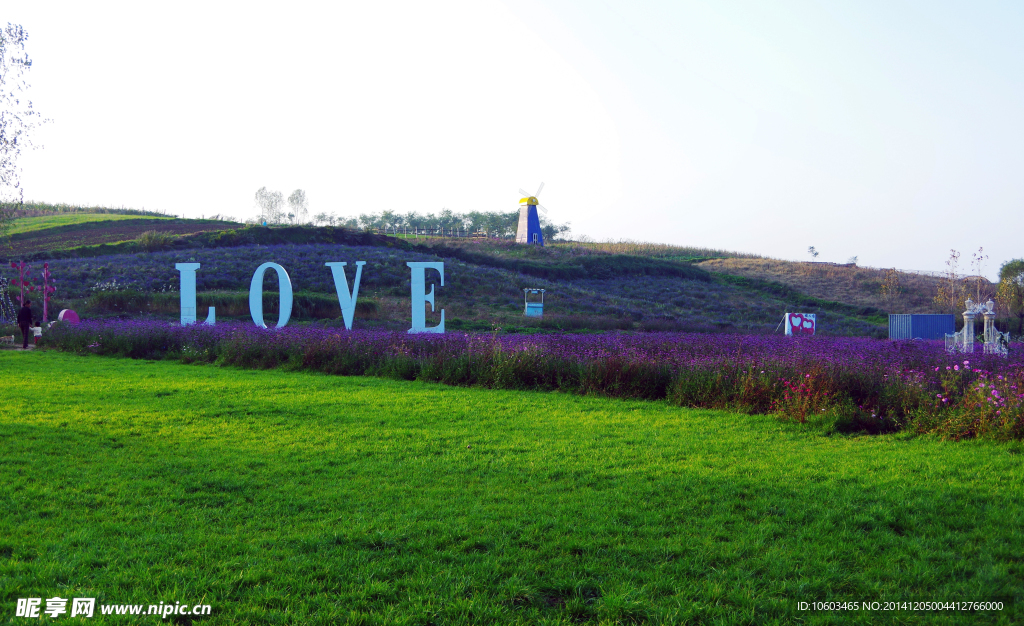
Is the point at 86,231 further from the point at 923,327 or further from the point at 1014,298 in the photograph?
the point at 1014,298

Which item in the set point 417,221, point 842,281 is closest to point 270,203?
point 417,221

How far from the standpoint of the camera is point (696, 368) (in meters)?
10.4

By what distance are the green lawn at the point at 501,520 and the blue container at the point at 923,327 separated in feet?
56.2

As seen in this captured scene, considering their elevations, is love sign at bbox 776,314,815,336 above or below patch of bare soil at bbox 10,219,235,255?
below

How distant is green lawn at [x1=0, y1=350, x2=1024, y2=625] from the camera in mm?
3631

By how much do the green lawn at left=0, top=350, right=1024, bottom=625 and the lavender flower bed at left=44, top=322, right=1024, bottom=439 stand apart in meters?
0.78

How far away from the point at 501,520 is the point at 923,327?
22532 mm

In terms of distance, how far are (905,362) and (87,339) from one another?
19572mm

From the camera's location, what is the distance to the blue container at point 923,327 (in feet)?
71.8

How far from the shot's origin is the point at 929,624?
3.44m

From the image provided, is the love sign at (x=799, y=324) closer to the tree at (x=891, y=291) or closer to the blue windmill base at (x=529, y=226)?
the tree at (x=891, y=291)

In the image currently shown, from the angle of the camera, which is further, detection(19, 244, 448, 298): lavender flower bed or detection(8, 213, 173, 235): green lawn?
detection(8, 213, 173, 235): green lawn

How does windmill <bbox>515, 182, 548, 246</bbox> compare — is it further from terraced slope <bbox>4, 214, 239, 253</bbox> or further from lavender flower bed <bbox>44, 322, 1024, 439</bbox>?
lavender flower bed <bbox>44, 322, 1024, 439</bbox>

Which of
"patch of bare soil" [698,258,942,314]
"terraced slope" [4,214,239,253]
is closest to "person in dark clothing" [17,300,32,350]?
"terraced slope" [4,214,239,253]
